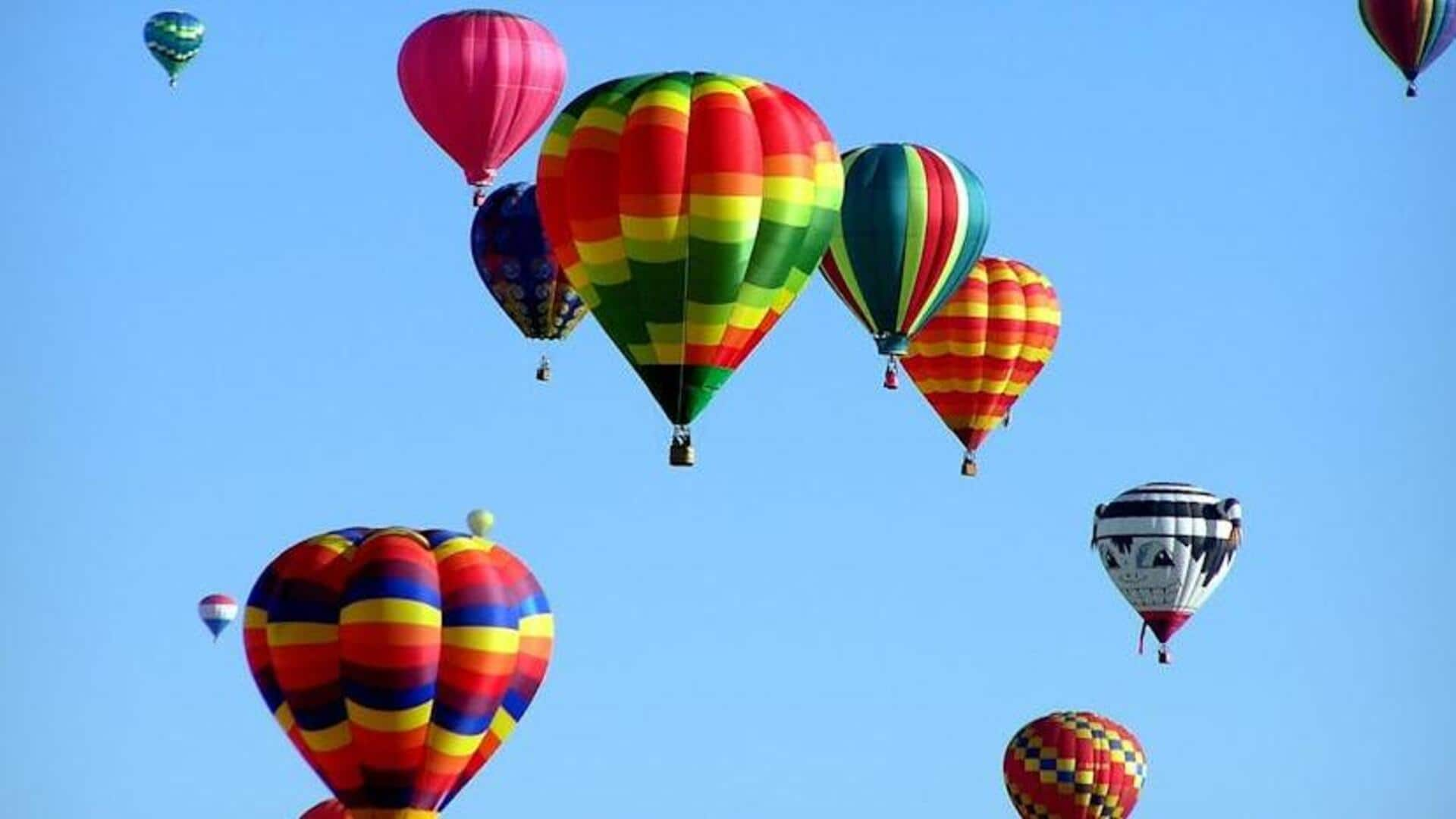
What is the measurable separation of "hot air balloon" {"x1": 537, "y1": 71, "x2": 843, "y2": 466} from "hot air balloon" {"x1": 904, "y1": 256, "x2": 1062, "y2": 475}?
1225 cm

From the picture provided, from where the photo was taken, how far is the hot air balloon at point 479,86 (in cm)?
6931

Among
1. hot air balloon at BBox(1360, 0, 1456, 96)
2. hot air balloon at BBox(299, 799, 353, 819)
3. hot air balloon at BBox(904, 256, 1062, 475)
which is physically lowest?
hot air balloon at BBox(299, 799, 353, 819)

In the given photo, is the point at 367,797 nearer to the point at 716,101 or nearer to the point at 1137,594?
the point at 716,101

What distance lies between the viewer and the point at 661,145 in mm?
59000

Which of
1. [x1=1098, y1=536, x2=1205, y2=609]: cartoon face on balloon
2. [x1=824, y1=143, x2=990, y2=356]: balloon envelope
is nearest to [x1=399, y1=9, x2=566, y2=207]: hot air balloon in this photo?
[x1=824, y1=143, x2=990, y2=356]: balloon envelope

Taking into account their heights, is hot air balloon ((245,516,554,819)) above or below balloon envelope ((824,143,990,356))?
below

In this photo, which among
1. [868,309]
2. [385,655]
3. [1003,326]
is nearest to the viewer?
[385,655]

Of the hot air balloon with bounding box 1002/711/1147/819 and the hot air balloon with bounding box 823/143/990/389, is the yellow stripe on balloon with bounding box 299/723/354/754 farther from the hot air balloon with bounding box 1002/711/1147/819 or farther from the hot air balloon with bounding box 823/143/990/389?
the hot air balloon with bounding box 1002/711/1147/819

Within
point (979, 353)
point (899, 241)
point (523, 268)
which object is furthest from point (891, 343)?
point (523, 268)

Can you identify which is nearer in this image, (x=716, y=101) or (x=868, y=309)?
(x=716, y=101)

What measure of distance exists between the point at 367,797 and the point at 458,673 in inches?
73.7

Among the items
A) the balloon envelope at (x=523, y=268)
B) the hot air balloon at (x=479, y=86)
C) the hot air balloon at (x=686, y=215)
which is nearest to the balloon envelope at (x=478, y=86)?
the hot air balloon at (x=479, y=86)

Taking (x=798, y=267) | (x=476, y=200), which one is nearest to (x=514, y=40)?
(x=476, y=200)

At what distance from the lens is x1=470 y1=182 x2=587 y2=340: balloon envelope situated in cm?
7194
